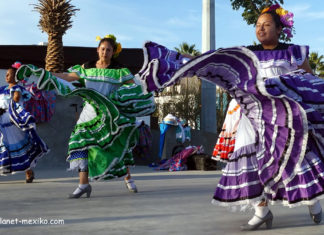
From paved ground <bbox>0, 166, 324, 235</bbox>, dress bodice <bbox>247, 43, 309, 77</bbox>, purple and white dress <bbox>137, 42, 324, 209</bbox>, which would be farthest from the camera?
dress bodice <bbox>247, 43, 309, 77</bbox>

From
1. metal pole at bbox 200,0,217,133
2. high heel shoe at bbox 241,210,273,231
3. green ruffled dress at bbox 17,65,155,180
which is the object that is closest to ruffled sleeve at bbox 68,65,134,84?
green ruffled dress at bbox 17,65,155,180

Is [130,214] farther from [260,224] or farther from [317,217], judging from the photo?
[317,217]

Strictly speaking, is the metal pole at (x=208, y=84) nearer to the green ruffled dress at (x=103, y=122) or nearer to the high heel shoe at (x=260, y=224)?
the green ruffled dress at (x=103, y=122)

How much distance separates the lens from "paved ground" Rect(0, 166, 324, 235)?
13.3ft

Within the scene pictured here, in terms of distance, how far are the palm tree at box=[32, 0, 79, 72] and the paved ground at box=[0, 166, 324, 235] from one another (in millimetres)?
9644

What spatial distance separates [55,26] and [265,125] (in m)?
13.3

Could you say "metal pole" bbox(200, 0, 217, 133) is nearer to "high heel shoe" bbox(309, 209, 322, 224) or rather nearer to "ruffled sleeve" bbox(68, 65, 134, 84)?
"ruffled sleeve" bbox(68, 65, 134, 84)

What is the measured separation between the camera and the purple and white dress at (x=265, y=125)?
389 cm

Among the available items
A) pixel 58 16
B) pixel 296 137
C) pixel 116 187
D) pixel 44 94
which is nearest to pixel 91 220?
pixel 296 137

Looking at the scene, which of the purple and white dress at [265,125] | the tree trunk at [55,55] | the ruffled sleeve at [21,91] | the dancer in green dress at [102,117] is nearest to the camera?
the purple and white dress at [265,125]

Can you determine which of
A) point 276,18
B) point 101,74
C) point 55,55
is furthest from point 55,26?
point 276,18

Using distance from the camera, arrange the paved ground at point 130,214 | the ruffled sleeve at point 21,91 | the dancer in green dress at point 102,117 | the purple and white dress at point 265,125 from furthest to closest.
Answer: the ruffled sleeve at point 21,91 < the dancer in green dress at point 102,117 < the paved ground at point 130,214 < the purple and white dress at point 265,125

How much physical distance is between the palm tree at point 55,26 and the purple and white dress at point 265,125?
41.2 ft

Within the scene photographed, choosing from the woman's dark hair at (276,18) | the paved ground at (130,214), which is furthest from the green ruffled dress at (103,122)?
Answer: the woman's dark hair at (276,18)
